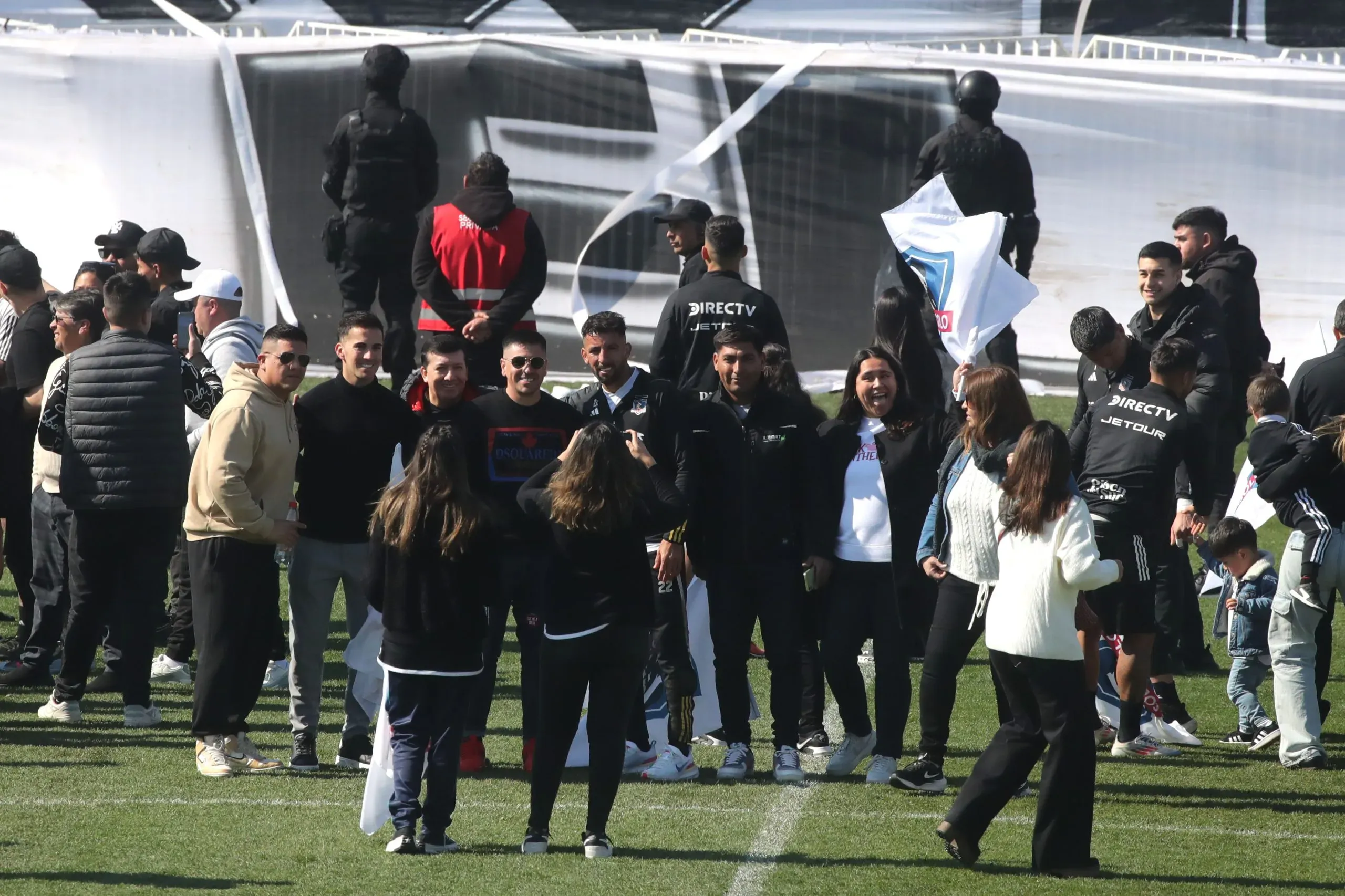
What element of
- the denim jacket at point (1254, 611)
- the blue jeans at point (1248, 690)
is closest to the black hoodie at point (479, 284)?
the denim jacket at point (1254, 611)

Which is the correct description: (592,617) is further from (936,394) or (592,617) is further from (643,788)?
(936,394)

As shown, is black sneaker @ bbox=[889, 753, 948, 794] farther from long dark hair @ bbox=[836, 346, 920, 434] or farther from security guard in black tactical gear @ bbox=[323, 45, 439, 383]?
security guard in black tactical gear @ bbox=[323, 45, 439, 383]

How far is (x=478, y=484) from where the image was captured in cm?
716

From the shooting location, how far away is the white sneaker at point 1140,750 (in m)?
8.05

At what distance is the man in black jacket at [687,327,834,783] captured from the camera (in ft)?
24.7

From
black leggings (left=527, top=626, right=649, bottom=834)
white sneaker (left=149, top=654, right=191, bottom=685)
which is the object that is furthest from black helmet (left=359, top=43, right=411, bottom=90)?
black leggings (left=527, top=626, right=649, bottom=834)

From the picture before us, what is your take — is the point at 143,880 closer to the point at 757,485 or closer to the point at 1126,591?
the point at 757,485

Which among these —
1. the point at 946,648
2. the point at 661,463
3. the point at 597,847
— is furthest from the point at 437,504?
the point at 946,648

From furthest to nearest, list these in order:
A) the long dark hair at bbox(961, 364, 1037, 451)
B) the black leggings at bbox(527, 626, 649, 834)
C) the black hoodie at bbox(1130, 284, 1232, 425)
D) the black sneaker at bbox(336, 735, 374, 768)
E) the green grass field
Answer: the black hoodie at bbox(1130, 284, 1232, 425) < the black sneaker at bbox(336, 735, 374, 768) < the long dark hair at bbox(961, 364, 1037, 451) < the black leggings at bbox(527, 626, 649, 834) < the green grass field

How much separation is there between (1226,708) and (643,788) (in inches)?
133

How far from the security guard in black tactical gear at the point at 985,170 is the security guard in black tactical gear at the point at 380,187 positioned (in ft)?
10.1

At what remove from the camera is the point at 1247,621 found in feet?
27.6

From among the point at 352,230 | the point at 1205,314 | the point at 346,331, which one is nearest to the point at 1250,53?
the point at 1205,314

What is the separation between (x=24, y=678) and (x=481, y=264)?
10.3 feet
